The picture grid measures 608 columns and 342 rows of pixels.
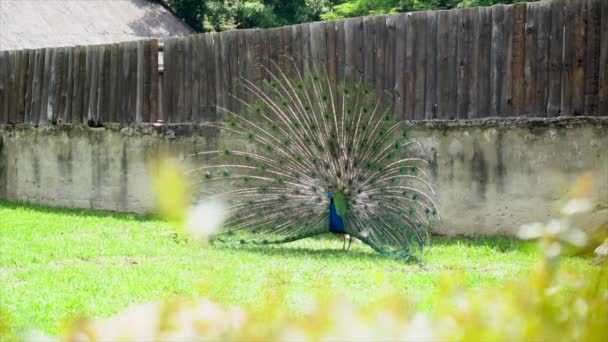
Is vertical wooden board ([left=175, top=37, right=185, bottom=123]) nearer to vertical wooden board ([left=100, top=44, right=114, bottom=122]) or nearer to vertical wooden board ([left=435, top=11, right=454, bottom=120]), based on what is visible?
vertical wooden board ([left=100, top=44, right=114, bottom=122])

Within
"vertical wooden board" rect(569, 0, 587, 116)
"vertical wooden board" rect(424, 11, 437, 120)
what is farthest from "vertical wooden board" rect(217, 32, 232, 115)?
"vertical wooden board" rect(569, 0, 587, 116)

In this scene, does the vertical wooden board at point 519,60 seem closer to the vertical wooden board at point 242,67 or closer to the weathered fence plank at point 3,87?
the vertical wooden board at point 242,67

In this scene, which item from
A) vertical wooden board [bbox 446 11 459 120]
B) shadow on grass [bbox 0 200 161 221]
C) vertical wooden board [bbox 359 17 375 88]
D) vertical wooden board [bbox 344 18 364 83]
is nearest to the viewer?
vertical wooden board [bbox 446 11 459 120]

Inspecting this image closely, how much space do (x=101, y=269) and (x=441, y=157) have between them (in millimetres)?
5026

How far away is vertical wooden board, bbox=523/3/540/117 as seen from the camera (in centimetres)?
1100

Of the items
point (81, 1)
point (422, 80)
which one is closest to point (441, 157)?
point (422, 80)

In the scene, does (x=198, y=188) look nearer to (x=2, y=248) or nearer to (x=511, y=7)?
(x=2, y=248)

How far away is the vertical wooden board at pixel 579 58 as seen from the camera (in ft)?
35.0

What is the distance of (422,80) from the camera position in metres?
11.9

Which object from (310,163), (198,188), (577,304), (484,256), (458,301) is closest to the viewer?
(458,301)

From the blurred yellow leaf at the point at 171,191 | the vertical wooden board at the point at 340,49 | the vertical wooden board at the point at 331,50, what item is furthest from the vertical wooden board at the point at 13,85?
the blurred yellow leaf at the point at 171,191

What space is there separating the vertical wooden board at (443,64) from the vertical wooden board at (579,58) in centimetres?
162

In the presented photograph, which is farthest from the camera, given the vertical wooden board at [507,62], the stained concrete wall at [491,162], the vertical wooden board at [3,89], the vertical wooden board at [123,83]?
the vertical wooden board at [3,89]

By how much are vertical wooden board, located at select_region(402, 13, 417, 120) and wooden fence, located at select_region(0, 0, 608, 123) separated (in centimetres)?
1
